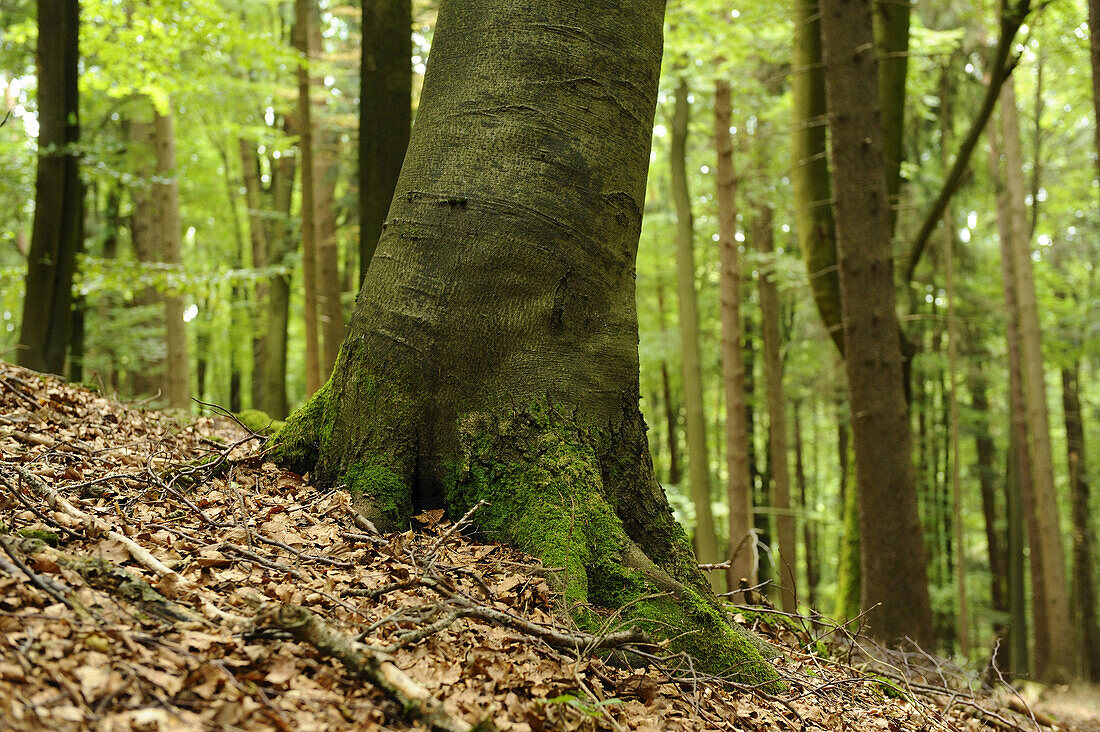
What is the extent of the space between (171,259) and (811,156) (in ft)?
30.0

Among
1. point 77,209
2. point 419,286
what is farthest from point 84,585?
point 77,209

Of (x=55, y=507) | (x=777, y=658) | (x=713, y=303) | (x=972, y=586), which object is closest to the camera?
(x=55, y=507)

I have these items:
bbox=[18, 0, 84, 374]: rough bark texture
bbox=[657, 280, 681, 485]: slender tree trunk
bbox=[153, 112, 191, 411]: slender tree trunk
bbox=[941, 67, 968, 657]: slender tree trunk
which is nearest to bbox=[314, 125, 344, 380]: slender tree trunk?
bbox=[153, 112, 191, 411]: slender tree trunk

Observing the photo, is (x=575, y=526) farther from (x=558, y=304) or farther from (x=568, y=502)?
(x=558, y=304)

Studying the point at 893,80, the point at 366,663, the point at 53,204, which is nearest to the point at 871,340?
the point at 893,80

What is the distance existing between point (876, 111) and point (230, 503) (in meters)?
6.62

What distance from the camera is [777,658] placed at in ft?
11.3

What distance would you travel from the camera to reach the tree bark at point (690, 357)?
10617mm

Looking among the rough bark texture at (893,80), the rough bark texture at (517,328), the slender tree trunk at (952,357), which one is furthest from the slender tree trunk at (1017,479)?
the rough bark texture at (517,328)

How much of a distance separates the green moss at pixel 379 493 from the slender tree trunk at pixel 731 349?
6.91 meters

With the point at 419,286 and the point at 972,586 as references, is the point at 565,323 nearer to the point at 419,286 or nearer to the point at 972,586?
the point at 419,286

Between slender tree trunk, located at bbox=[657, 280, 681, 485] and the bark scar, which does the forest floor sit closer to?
the bark scar

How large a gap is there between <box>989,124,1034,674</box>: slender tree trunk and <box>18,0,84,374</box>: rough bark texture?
15230 mm

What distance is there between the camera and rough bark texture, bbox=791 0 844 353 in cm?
858
